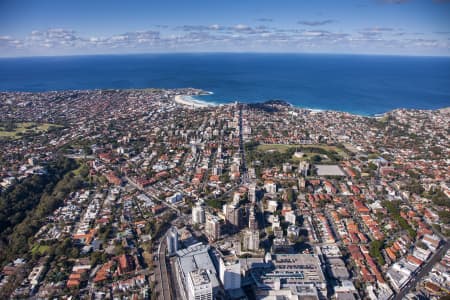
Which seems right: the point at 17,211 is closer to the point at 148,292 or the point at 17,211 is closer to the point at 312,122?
the point at 148,292

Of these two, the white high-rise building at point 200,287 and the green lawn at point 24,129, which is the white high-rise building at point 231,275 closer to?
the white high-rise building at point 200,287

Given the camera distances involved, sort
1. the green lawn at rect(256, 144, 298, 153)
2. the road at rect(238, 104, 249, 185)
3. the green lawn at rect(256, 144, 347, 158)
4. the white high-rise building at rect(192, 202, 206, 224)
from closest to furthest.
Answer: the white high-rise building at rect(192, 202, 206, 224), the road at rect(238, 104, 249, 185), the green lawn at rect(256, 144, 347, 158), the green lawn at rect(256, 144, 298, 153)

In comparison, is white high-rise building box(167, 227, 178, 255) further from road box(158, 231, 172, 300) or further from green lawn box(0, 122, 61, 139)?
green lawn box(0, 122, 61, 139)

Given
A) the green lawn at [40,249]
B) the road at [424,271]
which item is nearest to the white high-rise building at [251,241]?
the road at [424,271]

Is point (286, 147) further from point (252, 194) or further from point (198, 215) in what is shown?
point (198, 215)

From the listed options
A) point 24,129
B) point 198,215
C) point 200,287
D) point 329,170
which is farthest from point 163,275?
point 24,129

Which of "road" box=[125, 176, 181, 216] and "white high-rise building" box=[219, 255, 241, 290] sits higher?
"white high-rise building" box=[219, 255, 241, 290]

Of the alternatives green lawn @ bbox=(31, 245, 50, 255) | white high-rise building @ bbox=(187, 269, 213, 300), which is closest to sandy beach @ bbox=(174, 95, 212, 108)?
green lawn @ bbox=(31, 245, 50, 255)
